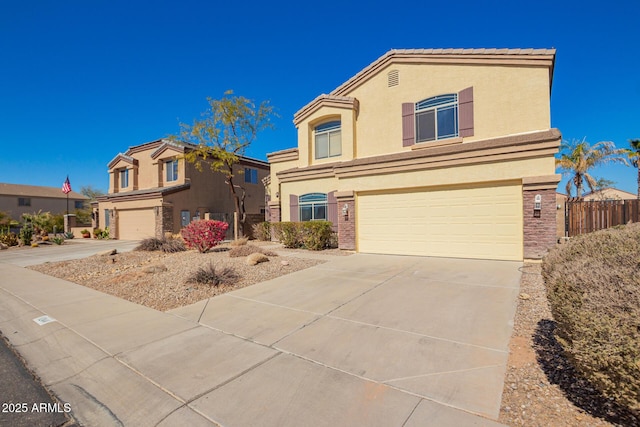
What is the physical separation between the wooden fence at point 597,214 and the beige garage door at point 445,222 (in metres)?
5.43

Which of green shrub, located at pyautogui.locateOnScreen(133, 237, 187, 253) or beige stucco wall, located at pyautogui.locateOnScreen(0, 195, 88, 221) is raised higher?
beige stucco wall, located at pyautogui.locateOnScreen(0, 195, 88, 221)

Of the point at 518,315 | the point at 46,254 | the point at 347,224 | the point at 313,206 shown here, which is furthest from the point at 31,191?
the point at 518,315

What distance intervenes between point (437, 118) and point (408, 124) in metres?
1.17

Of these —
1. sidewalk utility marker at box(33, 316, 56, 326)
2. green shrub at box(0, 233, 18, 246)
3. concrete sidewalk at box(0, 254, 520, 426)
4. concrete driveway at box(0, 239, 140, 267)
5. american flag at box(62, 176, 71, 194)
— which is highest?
american flag at box(62, 176, 71, 194)

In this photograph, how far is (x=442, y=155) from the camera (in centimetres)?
1116

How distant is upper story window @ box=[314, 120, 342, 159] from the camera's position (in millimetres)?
15250

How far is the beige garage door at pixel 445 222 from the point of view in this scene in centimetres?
1015

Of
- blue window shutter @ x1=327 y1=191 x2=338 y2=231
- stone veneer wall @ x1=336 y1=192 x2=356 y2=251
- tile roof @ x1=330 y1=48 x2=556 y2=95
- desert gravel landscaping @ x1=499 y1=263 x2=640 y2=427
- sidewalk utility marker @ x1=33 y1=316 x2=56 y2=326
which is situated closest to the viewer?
desert gravel landscaping @ x1=499 y1=263 x2=640 y2=427

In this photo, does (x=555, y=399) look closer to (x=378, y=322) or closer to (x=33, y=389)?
(x=378, y=322)

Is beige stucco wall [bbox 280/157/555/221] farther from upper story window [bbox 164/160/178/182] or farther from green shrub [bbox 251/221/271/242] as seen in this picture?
upper story window [bbox 164/160/178/182]

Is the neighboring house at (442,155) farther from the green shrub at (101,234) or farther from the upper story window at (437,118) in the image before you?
the green shrub at (101,234)

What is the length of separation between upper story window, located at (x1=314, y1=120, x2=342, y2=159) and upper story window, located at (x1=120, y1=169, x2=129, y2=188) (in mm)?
20152

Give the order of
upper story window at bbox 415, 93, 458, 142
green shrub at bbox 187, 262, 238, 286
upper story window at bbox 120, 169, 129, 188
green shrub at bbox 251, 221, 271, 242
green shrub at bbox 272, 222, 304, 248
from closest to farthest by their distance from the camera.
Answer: green shrub at bbox 187, 262, 238, 286
upper story window at bbox 415, 93, 458, 142
green shrub at bbox 272, 222, 304, 248
green shrub at bbox 251, 221, 271, 242
upper story window at bbox 120, 169, 129, 188

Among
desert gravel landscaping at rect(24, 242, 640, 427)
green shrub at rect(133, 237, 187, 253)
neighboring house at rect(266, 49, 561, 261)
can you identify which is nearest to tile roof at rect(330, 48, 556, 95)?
neighboring house at rect(266, 49, 561, 261)
